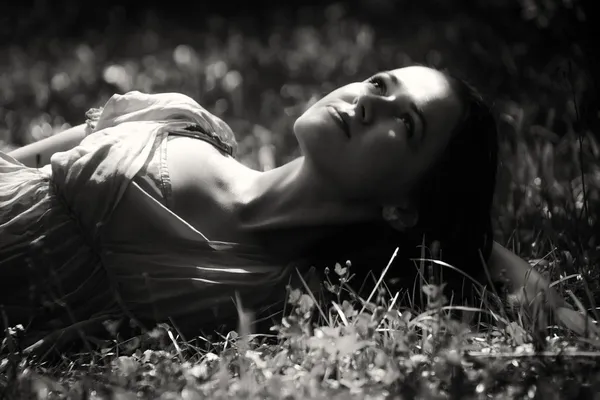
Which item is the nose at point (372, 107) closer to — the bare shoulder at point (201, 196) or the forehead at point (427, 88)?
the forehead at point (427, 88)

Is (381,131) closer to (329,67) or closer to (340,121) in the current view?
(340,121)

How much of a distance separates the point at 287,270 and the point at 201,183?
0.38 metres

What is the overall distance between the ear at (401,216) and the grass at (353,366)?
Answer: 448 mm

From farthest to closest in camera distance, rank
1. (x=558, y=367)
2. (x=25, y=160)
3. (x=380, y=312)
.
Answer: (x=25, y=160) < (x=380, y=312) < (x=558, y=367)

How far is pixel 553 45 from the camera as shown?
5.80 meters

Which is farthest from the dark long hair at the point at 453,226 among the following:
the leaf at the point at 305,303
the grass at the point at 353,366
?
the leaf at the point at 305,303

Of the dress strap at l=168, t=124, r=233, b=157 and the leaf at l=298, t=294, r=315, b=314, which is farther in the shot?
the dress strap at l=168, t=124, r=233, b=157

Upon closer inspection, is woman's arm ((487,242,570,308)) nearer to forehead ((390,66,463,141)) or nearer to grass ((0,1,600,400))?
grass ((0,1,600,400))

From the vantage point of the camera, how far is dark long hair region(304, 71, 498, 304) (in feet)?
9.78

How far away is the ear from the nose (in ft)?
1.02

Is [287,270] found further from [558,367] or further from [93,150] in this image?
[558,367]

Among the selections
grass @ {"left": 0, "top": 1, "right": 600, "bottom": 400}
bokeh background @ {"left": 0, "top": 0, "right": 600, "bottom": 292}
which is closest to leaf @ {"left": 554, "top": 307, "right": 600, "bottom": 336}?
grass @ {"left": 0, "top": 1, "right": 600, "bottom": 400}

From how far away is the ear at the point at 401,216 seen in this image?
Result: 2.98 metres

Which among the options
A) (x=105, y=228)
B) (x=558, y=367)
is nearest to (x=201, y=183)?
(x=105, y=228)
